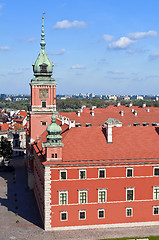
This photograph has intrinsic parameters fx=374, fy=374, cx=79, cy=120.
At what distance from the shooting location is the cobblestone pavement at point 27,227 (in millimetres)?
48500

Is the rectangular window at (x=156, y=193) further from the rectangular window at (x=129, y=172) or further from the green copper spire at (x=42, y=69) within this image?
the green copper spire at (x=42, y=69)

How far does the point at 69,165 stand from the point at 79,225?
8338 mm

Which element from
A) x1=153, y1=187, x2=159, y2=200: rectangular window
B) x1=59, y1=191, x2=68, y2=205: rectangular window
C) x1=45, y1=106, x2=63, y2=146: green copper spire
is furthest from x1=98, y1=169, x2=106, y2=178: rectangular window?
x1=153, y1=187, x2=159, y2=200: rectangular window

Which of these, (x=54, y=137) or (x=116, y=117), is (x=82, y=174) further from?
(x=116, y=117)

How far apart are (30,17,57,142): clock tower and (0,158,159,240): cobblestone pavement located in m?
12.2

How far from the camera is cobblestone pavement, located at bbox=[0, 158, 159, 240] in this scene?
48.5 meters

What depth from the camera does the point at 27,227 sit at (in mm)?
52000

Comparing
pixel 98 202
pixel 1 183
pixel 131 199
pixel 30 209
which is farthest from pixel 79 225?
pixel 1 183

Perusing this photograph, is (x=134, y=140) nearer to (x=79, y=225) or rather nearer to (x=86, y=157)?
(x=86, y=157)

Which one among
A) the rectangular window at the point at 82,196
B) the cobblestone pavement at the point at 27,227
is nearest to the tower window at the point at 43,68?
the cobblestone pavement at the point at 27,227

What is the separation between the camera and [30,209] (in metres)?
59.9

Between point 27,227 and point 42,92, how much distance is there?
27148 mm

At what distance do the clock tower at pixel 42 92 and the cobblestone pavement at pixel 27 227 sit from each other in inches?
481

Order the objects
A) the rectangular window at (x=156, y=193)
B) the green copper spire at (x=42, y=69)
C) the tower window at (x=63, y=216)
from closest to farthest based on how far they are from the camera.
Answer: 1. the tower window at (x=63, y=216)
2. the rectangular window at (x=156, y=193)
3. the green copper spire at (x=42, y=69)
